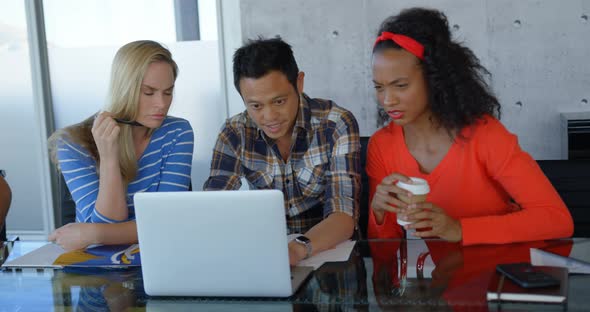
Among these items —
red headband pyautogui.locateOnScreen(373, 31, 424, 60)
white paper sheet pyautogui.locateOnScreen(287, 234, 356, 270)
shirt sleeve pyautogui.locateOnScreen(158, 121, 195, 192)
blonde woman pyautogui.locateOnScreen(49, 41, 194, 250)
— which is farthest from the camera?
shirt sleeve pyautogui.locateOnScreen(158, 121, 195, 192)

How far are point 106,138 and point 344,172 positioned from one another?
2.48 ft

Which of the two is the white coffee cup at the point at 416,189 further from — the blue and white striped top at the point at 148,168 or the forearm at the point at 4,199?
the forearm at the point at 4,199

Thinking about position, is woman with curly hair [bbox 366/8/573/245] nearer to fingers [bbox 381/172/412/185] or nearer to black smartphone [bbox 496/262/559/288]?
fingers [bbox 381/172/412/185]

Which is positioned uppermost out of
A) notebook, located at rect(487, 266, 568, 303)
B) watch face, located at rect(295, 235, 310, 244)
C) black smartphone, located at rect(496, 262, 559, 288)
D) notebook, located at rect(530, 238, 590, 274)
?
watch face, located at rect(295, 235, 310, 244)

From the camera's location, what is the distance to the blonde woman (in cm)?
197

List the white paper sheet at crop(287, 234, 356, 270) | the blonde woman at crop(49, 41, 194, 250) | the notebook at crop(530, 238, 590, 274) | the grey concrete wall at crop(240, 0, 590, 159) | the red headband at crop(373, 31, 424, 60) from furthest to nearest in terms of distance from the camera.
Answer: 1. the grey concrete wall at crop(240, 0, 590, 159)
2. the blonde woman at crop(49, 41, 194, 250)
3. the red headband at crop(373, 31, 424, 60)
4. the white paper sheet at crop(287, 234, 356, 270)
5. the notebook at crop(530, 238, 590, 274)

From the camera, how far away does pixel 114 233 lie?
177 centimetres

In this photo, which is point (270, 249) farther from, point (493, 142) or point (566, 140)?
point (566, 140)

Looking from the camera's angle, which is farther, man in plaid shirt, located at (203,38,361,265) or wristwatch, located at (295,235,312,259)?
man in plaid shirt, located at (203,38,361,265)

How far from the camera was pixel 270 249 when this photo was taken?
1247mm

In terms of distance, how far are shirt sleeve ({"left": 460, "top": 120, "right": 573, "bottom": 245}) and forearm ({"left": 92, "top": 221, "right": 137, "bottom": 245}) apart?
923 millimetres

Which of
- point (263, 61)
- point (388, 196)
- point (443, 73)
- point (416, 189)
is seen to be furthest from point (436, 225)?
point (263, 61)

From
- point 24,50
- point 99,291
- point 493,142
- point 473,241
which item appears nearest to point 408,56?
point 493,142

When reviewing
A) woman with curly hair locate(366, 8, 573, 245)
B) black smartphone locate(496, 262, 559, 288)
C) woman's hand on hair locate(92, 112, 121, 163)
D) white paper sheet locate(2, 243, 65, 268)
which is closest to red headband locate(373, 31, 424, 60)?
woman with curly hair locate(366, 8, 573, 245)
